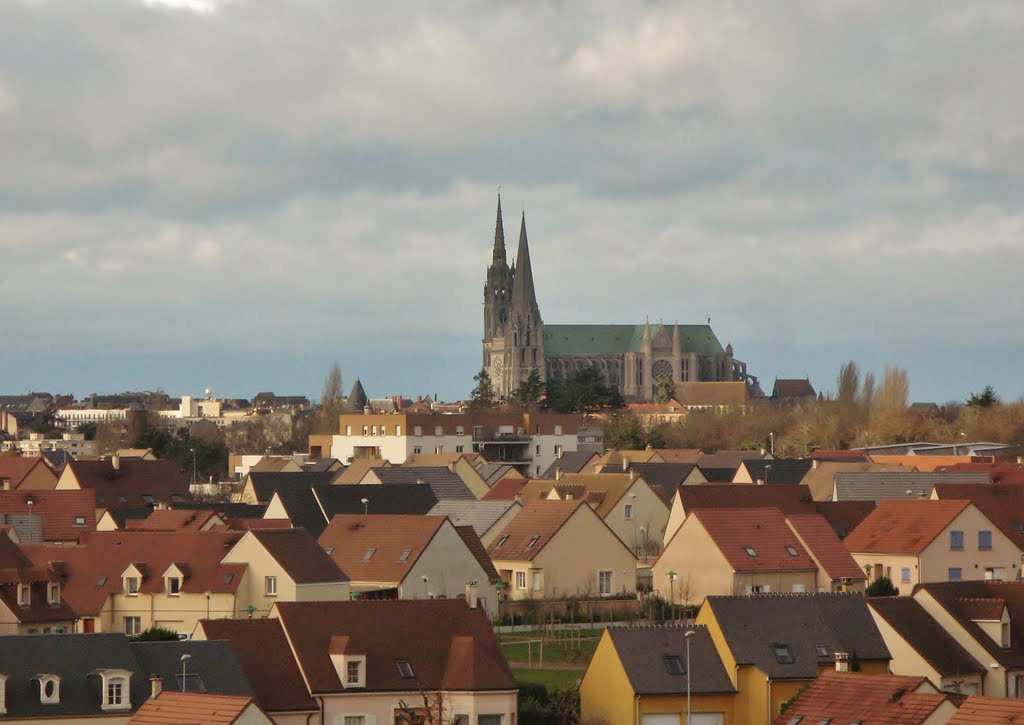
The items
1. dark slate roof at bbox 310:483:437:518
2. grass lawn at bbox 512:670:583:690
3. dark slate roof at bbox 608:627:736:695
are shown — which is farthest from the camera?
dark slate roof at bbox 310:483:437:518

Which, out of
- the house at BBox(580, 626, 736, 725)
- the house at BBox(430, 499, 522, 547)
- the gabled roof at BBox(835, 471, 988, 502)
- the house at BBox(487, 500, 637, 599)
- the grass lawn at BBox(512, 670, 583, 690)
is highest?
the gabled roof at BBox(835, 471, 988, 502)

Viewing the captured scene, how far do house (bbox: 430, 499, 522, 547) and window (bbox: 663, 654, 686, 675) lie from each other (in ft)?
66.3

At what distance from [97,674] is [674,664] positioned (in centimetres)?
962

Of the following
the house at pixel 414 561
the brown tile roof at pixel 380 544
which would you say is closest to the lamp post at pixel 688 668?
the house at pixel 414 561

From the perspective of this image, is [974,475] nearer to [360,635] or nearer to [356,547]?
[356,547]

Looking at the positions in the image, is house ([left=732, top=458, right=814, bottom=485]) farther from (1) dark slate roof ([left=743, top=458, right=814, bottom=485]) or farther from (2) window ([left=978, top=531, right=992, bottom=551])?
(2) window ([left=978, top=531, right=992, bottom=551])

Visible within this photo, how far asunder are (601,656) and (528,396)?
373 ft

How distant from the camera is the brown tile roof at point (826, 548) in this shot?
5050 cm

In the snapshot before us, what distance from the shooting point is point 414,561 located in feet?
156

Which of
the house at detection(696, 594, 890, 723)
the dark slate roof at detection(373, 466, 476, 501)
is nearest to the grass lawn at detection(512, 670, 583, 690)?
the house at detection(696, 594, 890, 723)

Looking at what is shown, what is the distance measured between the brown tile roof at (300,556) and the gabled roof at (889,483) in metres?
26.1

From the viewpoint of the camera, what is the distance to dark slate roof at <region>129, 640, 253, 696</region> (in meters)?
31.0

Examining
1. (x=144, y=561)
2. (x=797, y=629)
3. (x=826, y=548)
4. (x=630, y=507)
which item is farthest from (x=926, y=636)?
(x=630, y=507)

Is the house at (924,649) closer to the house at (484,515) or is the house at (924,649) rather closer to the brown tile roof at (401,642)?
the brown tile roof at (401,642)
